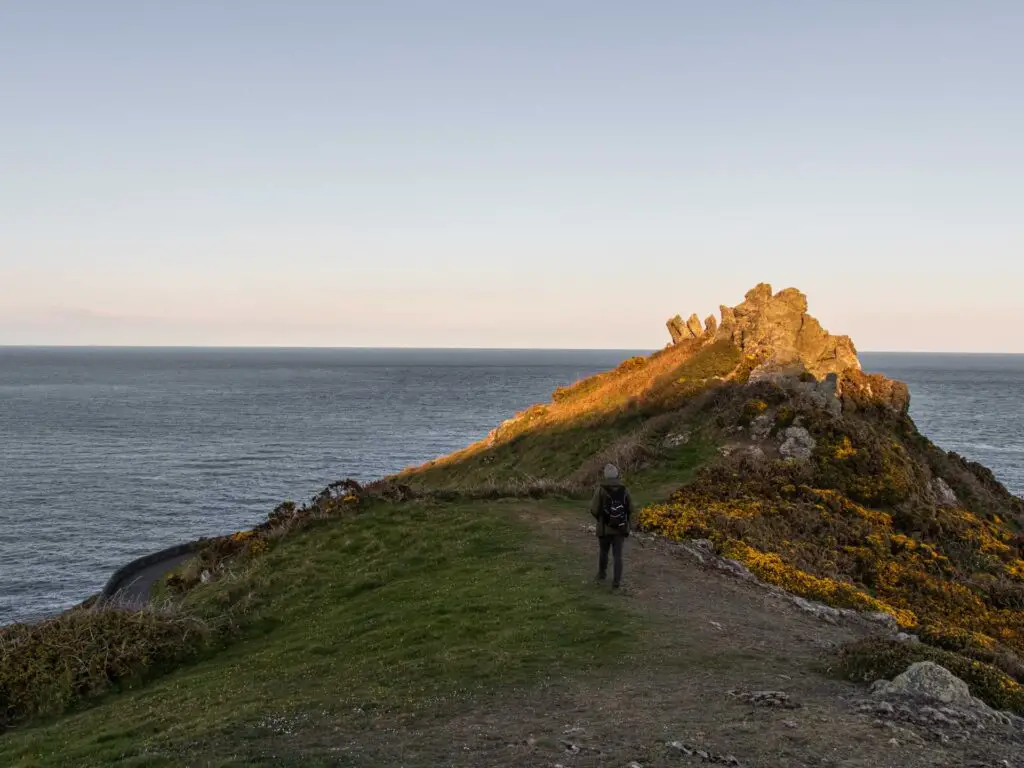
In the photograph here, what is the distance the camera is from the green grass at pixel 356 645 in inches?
466

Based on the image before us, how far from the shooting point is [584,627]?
15250 mm

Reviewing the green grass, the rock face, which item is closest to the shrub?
the green grass

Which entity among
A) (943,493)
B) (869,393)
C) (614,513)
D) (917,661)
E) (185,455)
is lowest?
(185,455)

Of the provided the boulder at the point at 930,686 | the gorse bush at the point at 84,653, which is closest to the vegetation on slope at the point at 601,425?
the gorse bush at the point at 84,653

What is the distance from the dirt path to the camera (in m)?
9.38

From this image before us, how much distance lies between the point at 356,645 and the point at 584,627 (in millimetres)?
4803

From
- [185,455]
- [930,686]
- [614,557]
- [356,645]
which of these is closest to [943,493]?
[614,557]

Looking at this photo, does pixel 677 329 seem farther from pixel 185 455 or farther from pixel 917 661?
pixel 185 455

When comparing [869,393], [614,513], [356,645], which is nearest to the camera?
[356,645]

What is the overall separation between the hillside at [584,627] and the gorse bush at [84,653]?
0.18 ft

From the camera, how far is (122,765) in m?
10.5

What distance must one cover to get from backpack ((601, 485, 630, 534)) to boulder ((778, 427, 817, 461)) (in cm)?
1555

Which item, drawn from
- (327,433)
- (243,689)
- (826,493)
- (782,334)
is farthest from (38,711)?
(327,433)

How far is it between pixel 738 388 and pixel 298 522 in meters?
23.2
